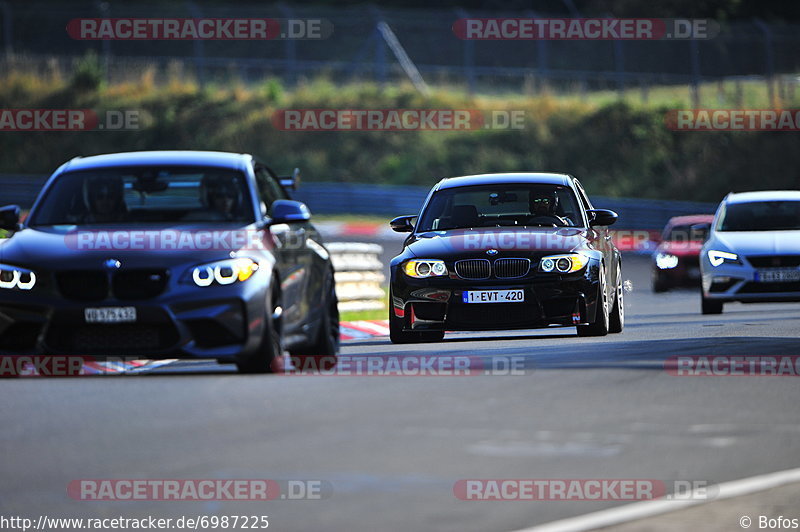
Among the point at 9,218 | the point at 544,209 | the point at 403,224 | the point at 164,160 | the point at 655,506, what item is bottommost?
the point at 655,506

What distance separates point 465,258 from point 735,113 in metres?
32.3

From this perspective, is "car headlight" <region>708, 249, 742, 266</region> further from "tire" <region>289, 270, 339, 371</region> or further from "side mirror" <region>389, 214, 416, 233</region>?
"tire" <region>289, 270, 339, 371</region>

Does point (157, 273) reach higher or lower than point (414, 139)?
lower

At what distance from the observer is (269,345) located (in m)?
11.8

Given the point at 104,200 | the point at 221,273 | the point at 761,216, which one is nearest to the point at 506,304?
the point at 104,200

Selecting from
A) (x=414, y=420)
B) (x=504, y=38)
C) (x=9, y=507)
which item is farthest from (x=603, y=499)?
(x=504, y=38)

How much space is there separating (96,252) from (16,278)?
553mm

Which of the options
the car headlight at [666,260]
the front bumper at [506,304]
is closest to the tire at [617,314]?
the front bumper at [506,304]

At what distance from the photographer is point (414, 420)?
14.4 m

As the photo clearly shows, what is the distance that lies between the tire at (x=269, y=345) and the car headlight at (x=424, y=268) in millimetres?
3829

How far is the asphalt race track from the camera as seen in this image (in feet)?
42.8

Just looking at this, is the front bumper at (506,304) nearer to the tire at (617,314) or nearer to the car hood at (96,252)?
the tire at (617,314)

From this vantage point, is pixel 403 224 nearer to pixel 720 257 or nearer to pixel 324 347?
pixel 324 347

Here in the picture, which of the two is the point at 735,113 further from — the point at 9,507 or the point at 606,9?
the point at 9,507
